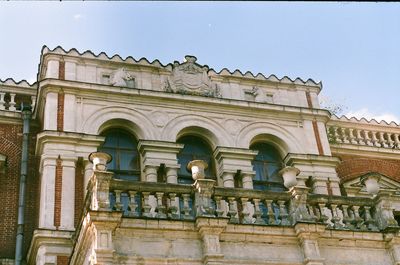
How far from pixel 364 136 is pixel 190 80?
668cm

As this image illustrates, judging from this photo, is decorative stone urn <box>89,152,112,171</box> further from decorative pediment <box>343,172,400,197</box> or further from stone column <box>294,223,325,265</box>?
decorative pediment <box>343,172,400,197</box>

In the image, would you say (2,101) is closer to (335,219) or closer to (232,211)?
(232,211)

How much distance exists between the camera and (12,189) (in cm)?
1511

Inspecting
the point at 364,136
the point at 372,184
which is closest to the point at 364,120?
the point at 364,136

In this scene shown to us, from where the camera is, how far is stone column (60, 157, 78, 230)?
533 inches

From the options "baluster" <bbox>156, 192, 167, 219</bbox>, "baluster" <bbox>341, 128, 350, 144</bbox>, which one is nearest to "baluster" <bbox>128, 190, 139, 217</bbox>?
"baluster" <bbox>156, 192, 167, 219</bbox>

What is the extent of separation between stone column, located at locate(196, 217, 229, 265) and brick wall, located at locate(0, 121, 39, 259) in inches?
213

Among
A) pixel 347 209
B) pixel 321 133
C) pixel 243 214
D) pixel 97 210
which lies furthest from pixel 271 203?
pixel 321 133

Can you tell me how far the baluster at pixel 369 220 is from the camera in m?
12.3

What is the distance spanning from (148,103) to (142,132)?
1.07 metres

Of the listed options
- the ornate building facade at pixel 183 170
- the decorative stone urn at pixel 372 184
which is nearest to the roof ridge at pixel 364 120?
the ornate building facade at pixel 183 170

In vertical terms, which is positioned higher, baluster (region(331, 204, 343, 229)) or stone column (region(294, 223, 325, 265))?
baluster (region(331, 204, 343, 229))

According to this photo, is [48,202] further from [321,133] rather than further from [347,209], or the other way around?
[321,133]

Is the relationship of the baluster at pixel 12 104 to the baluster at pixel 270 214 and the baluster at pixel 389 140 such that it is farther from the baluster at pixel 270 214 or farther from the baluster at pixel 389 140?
the baluster at pixel 389 140
